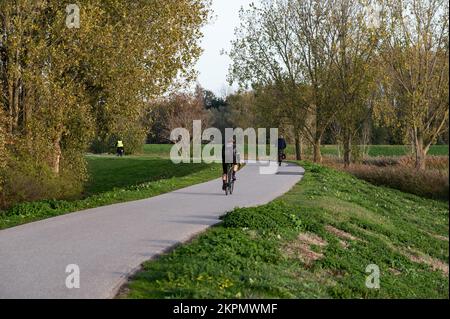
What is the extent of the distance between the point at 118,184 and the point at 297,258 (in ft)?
98.0

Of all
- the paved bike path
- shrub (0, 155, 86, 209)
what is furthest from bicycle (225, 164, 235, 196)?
shrub (0, 155, 86, 209)

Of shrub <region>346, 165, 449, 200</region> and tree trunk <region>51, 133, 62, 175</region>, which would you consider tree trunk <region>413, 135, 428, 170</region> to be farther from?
tree trunk <region>51, 133, 62, 175</region>

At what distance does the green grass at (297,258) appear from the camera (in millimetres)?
8773

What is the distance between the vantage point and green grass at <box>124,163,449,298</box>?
8773 millimetres

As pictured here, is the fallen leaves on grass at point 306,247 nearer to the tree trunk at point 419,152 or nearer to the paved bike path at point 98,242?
the paved bike path at point 98,242

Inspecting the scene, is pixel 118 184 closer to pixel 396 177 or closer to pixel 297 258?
pixel 396 177

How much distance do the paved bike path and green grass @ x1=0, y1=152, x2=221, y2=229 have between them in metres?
0.97

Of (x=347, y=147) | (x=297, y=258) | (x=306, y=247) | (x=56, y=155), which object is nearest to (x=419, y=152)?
(x=347, y=147)

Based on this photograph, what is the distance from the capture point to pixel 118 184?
40344 mm

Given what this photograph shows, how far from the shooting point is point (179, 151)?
2405 inches

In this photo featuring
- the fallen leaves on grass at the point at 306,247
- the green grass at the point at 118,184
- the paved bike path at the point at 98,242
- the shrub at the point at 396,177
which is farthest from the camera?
the shrub at the point at 396,177

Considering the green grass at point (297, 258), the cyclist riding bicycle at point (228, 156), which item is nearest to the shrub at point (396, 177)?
the green grass at point (297, 258)

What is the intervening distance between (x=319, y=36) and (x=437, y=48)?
1038 centimetres

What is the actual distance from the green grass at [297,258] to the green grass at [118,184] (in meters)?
5.40
